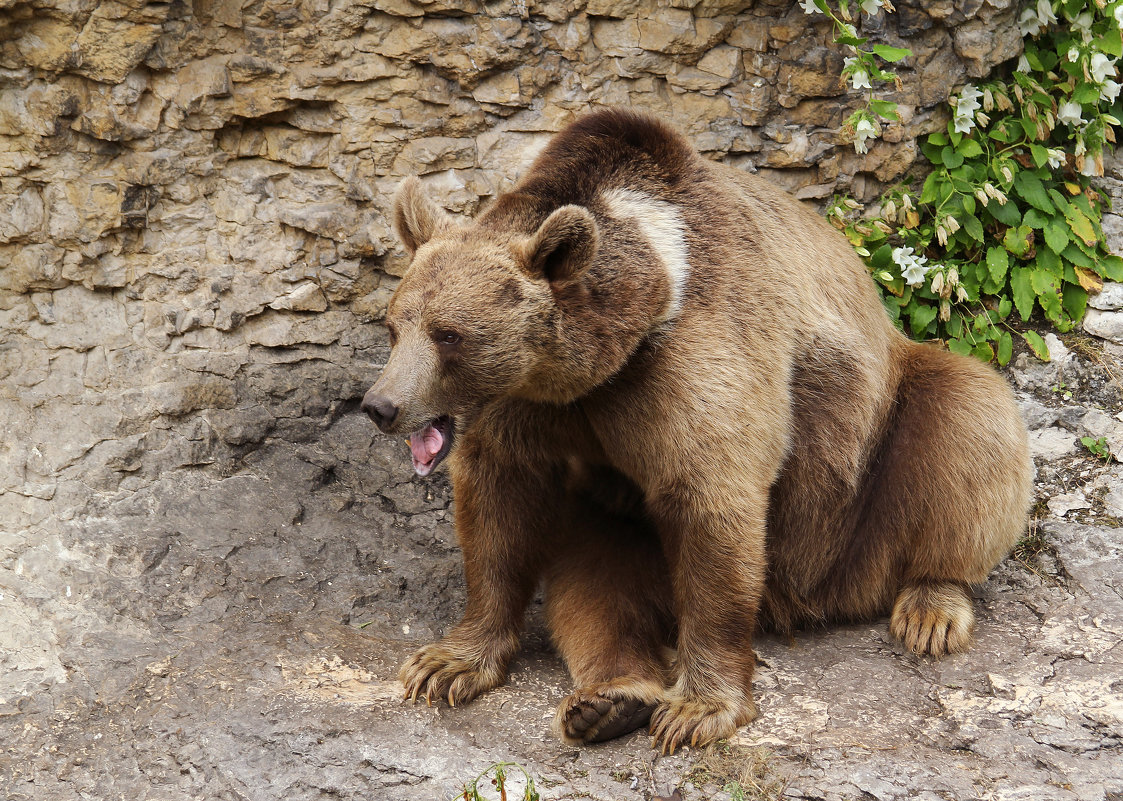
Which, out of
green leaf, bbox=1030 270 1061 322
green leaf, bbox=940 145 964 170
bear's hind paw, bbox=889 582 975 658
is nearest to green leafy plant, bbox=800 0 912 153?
green leaf, bbox=940 145 964 170

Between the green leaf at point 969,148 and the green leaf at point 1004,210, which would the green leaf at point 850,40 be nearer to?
the green leaf at point 969,148

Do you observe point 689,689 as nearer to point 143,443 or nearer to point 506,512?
point 506,512

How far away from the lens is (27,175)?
504 centimetres

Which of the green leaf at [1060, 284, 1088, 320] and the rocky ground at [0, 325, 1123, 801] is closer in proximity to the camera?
the rocky ground at [0, 325, 1123, 801]

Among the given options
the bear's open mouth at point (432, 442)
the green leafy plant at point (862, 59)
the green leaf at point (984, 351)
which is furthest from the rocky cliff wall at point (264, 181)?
the bear's open mouth at point (432, 442)

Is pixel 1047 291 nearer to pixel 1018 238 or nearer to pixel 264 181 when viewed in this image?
pixel 1018 238

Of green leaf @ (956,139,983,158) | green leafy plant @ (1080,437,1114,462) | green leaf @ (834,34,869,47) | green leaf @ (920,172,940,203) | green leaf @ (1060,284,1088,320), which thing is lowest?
green leafy plant @ (1080,437,1114,462)

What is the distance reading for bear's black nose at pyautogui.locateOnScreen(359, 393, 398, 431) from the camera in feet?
11.8

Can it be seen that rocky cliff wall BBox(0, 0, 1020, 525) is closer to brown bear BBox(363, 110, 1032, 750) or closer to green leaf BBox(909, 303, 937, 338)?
green leaf BBox(909, 303, 937, 338)

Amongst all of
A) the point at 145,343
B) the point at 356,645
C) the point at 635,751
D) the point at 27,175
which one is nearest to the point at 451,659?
the point at 356,645

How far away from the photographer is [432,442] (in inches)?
152

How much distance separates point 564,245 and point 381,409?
816mm

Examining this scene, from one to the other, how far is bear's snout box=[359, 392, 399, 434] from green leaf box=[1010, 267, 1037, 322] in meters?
3.75

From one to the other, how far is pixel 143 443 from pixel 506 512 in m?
1.91
